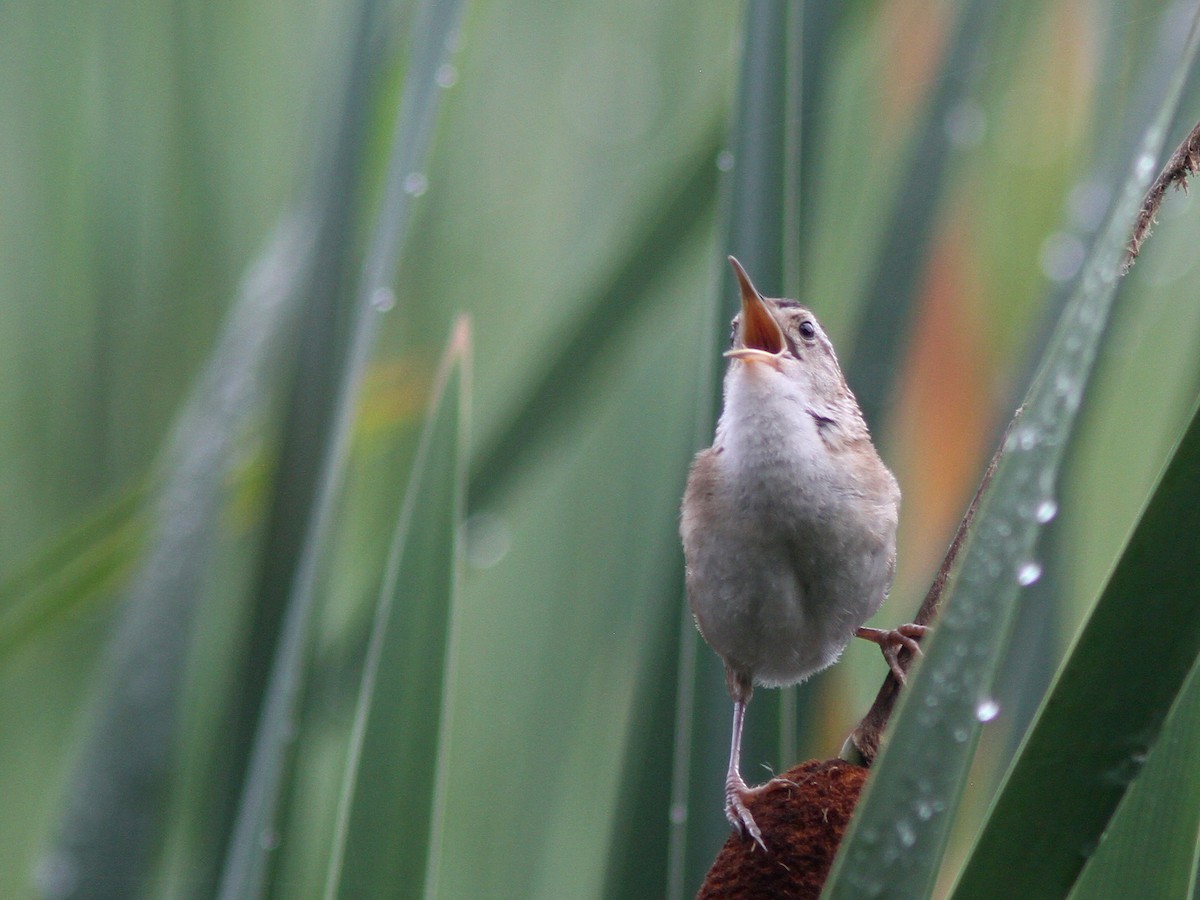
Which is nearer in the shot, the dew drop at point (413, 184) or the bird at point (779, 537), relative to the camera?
the dew drop at point (413, 184)

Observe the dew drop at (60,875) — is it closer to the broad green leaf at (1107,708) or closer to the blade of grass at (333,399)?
the blade of grass at (333,399)

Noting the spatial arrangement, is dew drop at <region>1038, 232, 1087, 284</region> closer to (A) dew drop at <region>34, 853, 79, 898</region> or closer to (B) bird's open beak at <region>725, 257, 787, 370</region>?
(B) bird's open beak at <region>725, 257, 787, 370</region>

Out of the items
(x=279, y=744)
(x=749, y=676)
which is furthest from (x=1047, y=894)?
(x=749, y=676)

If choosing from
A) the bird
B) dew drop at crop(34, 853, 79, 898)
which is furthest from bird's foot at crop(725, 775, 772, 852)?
dew drop at crop(34, 853, 79, 898)

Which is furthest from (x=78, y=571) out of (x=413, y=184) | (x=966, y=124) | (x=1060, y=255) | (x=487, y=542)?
(x=1060, y=255)

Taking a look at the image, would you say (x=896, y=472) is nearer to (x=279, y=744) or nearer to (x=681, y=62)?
(x=279, y=744)

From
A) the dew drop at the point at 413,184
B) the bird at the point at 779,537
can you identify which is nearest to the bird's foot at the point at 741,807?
the bird at the point at 779,537
